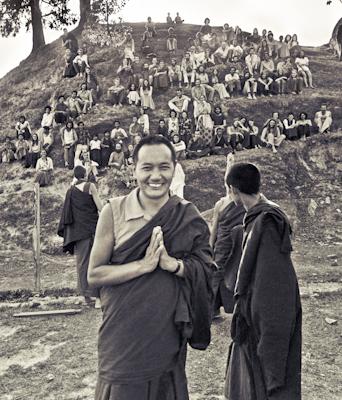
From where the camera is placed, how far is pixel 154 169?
6.81ft

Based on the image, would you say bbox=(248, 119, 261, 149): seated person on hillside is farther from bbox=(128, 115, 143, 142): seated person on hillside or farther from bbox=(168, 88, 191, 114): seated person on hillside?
bbox=(128, 115, 143, 142): seated person on hillside

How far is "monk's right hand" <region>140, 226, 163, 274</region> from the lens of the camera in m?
1.95

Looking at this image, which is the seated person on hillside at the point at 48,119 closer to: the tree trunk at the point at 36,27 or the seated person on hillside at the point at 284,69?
the seated person on hillside at the point at 284,69

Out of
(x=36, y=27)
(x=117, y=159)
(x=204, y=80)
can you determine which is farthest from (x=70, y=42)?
(x=117, y=159)

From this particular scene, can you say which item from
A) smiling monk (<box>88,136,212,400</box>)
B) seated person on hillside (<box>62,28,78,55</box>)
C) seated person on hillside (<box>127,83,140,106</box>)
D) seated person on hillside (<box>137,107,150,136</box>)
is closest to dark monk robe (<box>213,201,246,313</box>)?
smiling monk (<box>88,136,212,400</box>)

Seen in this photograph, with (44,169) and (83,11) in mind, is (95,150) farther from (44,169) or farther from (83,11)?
(83,11)

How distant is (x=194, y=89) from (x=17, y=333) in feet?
40.3

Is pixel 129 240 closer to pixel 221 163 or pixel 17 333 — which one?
pixel 17 333

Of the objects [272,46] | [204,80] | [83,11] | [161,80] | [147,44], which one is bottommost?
[204,80]

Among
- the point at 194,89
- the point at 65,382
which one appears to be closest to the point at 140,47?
the point at 194,89

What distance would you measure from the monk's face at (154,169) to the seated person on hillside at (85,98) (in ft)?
46.7

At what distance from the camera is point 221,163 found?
12570 mm

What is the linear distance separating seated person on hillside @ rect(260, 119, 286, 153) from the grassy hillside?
29 centimetres

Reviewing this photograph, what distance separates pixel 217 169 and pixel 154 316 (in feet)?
34.6
